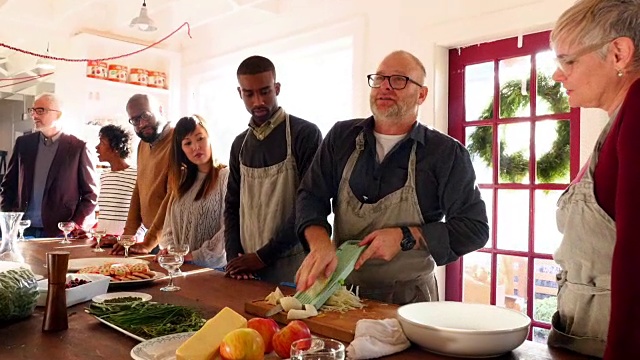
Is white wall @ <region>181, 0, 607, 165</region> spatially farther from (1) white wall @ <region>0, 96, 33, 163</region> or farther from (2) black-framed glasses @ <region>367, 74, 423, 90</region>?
(1) white wall @ <region>0, 96, 33, 163</region>

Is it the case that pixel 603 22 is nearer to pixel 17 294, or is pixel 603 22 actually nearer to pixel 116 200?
pixel 17 294

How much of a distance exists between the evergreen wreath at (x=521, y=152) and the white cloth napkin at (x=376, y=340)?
2.24 metres

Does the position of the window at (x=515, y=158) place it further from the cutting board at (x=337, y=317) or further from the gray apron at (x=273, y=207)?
the cutting board at (x=337, y=317)

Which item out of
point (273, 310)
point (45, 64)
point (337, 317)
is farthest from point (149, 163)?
point (45, 64)

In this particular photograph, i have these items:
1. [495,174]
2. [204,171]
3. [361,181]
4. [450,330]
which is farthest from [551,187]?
[450,330]

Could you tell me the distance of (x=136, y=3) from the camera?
512 cm

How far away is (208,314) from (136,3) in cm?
423

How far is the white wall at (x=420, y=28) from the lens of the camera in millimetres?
3140

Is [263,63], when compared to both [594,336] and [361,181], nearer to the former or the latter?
[361,181]

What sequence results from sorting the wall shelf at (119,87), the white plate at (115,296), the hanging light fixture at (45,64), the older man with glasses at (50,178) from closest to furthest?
the white plate at (115,296)
the older man with glasses at (50,178)
the wall shelf at (119,87)
the hanging light fixture at (45,64)

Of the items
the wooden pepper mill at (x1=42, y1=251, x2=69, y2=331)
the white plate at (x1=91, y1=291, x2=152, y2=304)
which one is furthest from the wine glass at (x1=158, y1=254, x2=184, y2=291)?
the wooden pepper mill at (x1=42, y1=251, x2=69, y2=331)

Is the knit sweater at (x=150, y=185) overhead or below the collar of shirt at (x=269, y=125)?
below

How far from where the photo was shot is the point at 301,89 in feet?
17.1

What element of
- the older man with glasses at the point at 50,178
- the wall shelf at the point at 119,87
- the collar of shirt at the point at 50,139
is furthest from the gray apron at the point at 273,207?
the wall shelf at the point at 119,87
